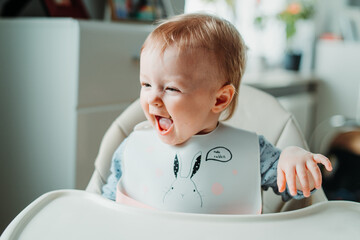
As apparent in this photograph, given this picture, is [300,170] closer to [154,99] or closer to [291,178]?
[291,178]

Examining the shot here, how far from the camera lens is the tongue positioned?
81 centimetres

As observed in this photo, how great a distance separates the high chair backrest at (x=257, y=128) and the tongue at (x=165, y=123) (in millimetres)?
292

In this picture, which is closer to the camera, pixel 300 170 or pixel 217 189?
pixel 300 170

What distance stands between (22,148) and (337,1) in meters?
2.94

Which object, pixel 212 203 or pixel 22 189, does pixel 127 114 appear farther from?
pixel 22 189

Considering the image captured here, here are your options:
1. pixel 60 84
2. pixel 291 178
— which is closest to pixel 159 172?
pixel 291 178

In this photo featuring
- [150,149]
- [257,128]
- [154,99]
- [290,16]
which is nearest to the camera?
[154,99]

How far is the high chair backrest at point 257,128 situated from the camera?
3.43 feet

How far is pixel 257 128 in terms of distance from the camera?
112 cm

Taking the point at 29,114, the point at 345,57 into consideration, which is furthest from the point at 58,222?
the point at 345,57

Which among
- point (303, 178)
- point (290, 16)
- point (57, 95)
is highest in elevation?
point (290, 16)

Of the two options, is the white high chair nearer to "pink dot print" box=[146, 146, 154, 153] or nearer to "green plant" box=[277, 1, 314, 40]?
"pink dot print" box=[146, 146, 154, 153]

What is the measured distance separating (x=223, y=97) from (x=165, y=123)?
0.13 meters

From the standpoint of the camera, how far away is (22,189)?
5.53ft
